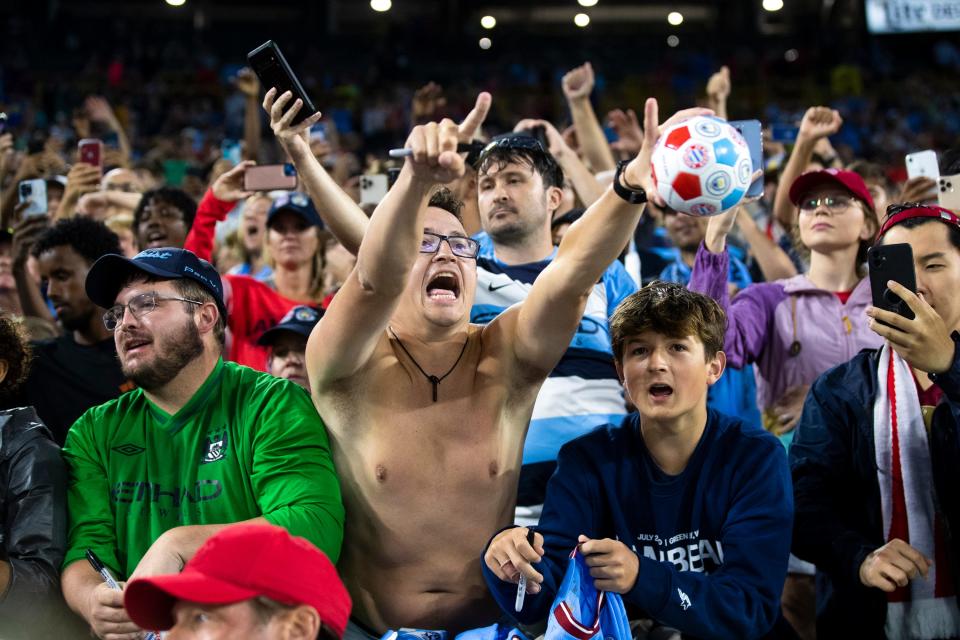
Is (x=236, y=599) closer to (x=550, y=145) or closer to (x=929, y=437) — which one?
(x=929, y=437)

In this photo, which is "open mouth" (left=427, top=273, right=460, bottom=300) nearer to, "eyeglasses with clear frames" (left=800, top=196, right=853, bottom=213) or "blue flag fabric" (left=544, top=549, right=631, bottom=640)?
"blue flag fabric" (left=544, top=549, right=631, bottom=640)

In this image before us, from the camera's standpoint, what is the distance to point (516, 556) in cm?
300

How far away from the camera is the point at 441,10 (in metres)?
24.0

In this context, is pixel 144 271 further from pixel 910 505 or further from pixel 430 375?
pixel 910 505

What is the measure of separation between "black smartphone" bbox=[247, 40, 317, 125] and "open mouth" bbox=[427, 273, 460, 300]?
69cm

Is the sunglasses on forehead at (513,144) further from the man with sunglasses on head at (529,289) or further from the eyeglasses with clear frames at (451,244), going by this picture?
the eyeglasses with clear frames at (451,244)

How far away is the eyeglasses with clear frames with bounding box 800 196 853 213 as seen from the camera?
4770 mm

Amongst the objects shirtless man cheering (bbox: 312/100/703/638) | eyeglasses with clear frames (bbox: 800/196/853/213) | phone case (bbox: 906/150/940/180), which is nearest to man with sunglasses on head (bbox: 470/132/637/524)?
shirtless man cheering (bbox: 312/100/703/638)

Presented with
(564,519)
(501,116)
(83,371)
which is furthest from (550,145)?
(501,116)

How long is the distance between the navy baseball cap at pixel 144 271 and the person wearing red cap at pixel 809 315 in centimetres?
202

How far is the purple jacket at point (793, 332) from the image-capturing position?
15.0 feet

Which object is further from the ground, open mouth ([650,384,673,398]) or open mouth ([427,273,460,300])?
open mouth ([427,273,460,300])

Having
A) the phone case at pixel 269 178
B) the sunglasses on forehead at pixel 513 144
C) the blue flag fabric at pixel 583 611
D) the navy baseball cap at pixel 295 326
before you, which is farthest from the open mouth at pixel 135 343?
the phone case at pixel 269 178

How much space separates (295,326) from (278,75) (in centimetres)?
118
